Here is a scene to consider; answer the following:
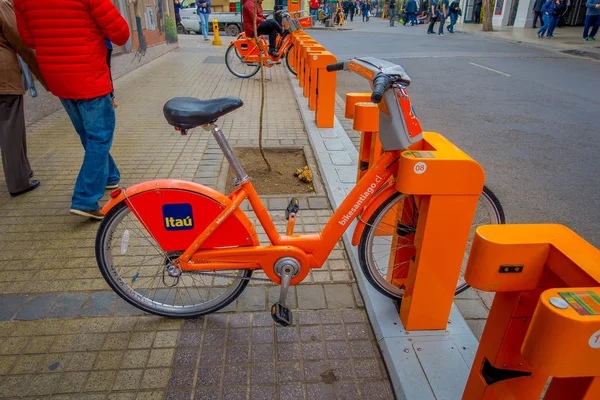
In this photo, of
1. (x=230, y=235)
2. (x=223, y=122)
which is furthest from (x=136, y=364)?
(x=223, y=122)

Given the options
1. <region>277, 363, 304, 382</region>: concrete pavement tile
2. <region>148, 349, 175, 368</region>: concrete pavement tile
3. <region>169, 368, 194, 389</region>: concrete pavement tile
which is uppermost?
<region>277, 363, 304, 382</region>: concrete pavement tile

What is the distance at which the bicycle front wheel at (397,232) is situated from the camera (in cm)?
257

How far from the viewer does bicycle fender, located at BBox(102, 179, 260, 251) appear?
244cm

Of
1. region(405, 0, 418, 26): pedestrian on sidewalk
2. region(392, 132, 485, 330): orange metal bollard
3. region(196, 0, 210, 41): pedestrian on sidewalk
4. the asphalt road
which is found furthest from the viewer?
region(405, 0, 418, 26): pedestrian on sidewalk

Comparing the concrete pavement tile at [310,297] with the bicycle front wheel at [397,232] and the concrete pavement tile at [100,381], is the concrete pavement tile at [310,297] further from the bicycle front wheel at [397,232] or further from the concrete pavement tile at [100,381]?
the concrete pavement tile at [100,381]

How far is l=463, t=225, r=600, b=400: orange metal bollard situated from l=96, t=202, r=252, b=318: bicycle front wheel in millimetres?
1498

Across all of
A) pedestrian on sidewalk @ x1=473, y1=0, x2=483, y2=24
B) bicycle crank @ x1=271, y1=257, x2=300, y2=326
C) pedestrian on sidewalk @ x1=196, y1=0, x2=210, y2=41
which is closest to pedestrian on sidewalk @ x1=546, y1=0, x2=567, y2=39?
pedestrian on sidewalk @ x1=473, y1=0, x2=483, y2=24

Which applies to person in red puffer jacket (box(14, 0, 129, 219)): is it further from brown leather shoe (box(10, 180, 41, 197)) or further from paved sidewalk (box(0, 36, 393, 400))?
brown leather shoe (box(10, 180, 41, 197))

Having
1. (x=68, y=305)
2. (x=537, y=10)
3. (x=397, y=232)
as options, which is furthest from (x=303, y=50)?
(x=537, y=10)

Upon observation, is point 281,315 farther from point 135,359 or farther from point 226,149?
point 226,149

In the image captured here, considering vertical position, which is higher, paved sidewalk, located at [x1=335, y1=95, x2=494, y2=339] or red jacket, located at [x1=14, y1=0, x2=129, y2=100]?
red jacket, located at [x1=14, y1=0, x2=129, y2=100]

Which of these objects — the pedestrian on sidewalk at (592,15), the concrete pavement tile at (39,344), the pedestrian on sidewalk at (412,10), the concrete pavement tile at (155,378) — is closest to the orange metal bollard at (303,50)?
the concrete pavement tile at (39,344)

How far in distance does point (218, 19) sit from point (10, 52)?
21.3 m

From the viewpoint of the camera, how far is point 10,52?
155 inches
